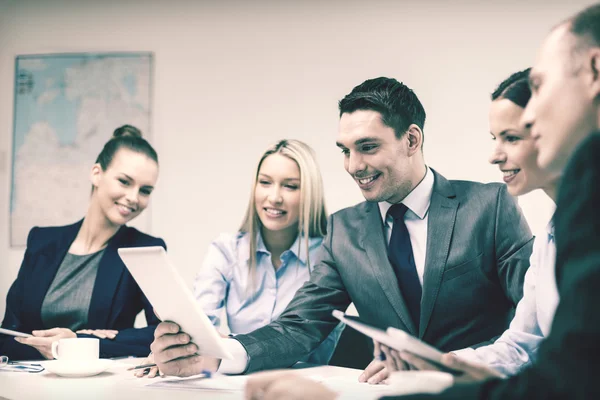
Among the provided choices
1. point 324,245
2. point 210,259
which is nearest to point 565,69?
point 324,245

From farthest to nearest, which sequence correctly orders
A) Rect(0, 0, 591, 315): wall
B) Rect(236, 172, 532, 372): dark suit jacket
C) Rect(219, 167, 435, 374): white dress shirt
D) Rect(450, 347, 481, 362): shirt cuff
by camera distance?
Rect(0, 0, 591, 315): wall → Rect(219, 167, 435, 374): white dress shirt → Rect(236, 172, 532, 372): dark suit jacket → Rect(450, 347, 481, 362): shirt cuff

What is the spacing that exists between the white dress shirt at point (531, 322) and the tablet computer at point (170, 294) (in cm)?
70

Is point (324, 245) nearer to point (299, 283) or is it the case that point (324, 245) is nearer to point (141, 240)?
point (299, 283)

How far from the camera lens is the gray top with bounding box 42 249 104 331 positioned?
8.54 ft

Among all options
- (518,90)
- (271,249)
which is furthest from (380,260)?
(271,249)

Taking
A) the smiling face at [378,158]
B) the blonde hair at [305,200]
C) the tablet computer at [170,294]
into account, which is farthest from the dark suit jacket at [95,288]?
the smiling face at [378,158]

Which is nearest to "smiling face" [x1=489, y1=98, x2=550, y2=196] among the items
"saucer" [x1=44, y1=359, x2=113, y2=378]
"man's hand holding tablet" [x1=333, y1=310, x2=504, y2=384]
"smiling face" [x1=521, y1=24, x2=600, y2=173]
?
"smiling face" [x1=521, y1=24, x2=600, y2=173]

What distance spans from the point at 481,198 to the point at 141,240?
154 centimetres

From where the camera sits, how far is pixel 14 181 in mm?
4250

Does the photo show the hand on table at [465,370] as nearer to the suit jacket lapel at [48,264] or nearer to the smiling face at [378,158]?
the smiling face at [378,158]

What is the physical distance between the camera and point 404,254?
2150 millimetres

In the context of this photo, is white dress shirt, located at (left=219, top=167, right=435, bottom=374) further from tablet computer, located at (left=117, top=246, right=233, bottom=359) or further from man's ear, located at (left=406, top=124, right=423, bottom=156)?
tablet computer, located at (left=117, top=246, right=233, bottom=359)

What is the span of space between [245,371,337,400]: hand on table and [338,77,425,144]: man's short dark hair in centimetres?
141

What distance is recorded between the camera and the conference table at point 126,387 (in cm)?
145
